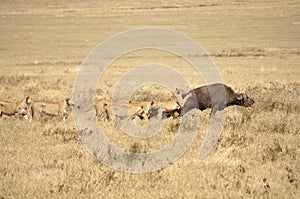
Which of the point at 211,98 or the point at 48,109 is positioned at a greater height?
the point at 211,98

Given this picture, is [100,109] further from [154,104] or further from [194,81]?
[194,81]

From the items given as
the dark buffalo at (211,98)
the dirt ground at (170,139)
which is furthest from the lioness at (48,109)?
the dark buffalo at (211,98)

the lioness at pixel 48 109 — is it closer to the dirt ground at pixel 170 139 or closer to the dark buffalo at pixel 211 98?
the dirt ground at pixel 170 139

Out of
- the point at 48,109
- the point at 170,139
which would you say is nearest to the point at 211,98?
the point at 170,139

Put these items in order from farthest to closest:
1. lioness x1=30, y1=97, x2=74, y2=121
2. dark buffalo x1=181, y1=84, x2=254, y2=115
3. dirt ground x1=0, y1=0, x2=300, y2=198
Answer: dark buffalo x1=181, y1=84, x2=254, y2=115 → lioness x1=30, y1=97, x2=74, y2=121 → dirt ground x1=0, y1=0, x2=300, y2=198

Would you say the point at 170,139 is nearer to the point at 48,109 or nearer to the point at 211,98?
the point at 211,98

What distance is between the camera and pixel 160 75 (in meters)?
31.0

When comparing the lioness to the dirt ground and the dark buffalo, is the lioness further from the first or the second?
the dark buffalo

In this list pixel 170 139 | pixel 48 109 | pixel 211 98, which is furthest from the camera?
pixel 211 98

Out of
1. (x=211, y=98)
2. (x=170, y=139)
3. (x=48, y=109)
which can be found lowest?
(x=170, y=139)

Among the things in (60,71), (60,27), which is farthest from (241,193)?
(60,27)

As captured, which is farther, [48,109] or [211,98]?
[211,98]

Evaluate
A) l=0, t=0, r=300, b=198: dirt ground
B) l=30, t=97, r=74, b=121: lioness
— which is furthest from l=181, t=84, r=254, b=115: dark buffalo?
l=30, t=97, r=74, b=121: lioness

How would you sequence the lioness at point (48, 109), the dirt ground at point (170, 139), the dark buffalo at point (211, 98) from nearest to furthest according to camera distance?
the dirt ground at point (170, 139) → the lioness at point (48, 109) → the dark buffalo at point (211, 98)
